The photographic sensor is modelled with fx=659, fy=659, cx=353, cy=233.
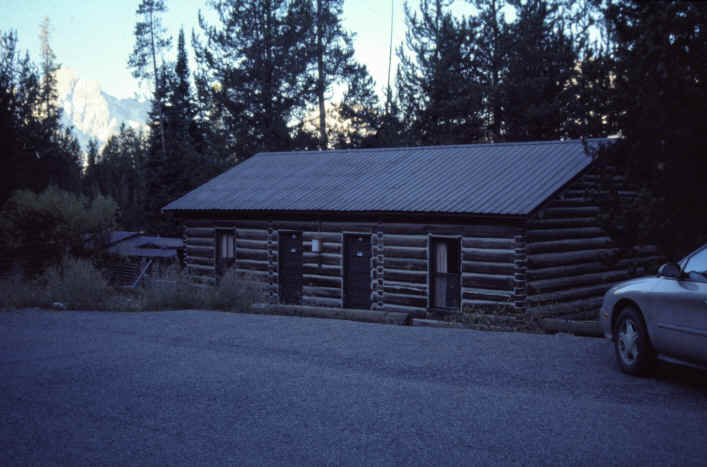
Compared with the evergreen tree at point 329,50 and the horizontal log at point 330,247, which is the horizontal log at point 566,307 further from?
the evergreen tree at point 329,50

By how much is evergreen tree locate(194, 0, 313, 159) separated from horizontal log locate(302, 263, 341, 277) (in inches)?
720

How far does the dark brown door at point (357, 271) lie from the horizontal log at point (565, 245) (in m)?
4.91

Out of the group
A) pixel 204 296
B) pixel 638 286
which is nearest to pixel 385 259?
pixel 204 296

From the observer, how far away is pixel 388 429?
5.54 meters

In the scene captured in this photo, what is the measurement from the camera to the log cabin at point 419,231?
16.6m

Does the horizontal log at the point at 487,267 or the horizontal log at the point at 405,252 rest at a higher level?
the horizontal log at the point at 405,252

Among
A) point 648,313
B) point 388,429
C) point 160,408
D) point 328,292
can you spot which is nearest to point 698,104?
point 648,313

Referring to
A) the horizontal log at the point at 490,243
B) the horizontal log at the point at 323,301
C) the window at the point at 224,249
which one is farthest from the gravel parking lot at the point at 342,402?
the window at the point at 224,249

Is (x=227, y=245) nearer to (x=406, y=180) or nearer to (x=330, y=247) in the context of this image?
(x=330, y=247)

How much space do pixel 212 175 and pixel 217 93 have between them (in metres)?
4.86

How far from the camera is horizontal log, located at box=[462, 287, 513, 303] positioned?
1653cm

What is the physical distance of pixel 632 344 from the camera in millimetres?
7312

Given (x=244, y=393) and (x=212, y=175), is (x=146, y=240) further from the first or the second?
(x=244, y=393)

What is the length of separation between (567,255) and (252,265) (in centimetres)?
988
